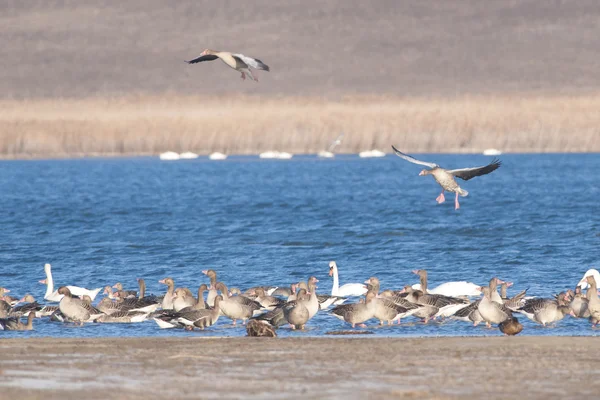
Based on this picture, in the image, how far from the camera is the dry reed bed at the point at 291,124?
7250 centimetres

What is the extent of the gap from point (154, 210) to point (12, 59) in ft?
190

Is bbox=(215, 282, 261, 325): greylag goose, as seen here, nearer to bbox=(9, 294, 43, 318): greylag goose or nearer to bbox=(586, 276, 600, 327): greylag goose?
bbox=(9, 294, 43, 318): greylag goose

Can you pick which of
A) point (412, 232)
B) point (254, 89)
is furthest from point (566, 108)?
point (412, 232)

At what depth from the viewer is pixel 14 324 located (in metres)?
15.7

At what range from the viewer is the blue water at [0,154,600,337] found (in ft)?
71.5

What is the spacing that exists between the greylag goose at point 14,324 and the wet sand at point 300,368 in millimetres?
2459

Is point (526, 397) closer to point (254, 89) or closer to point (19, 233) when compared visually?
point (19, 233)

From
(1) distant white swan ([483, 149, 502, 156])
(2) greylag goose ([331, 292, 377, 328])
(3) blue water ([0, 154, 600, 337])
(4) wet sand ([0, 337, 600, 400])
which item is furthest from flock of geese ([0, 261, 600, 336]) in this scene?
(1) distant white swan ([483, 149, 502, 156])

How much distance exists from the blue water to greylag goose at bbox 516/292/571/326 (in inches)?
6.4

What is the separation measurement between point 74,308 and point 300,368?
6004 mm

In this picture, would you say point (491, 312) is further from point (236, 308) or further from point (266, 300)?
point (266, 300)

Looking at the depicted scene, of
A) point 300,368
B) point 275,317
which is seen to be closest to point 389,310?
point 275,317

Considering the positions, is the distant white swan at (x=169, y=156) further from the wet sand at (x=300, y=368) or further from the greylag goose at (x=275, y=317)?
the wet sand at (x=300, y=368)

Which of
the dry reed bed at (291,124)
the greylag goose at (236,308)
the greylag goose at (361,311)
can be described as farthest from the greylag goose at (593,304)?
the dry reed bed at (291,124)
